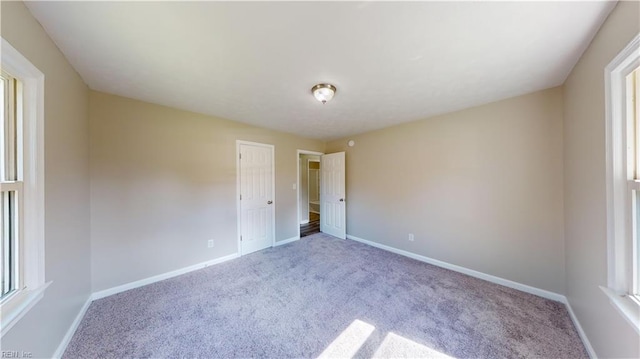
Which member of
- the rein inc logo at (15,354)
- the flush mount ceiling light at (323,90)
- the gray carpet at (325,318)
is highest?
the flush mount ceiling light at (323,90)

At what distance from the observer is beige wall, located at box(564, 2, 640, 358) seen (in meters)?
1.16

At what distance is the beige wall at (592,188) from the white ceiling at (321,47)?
16 centimetres

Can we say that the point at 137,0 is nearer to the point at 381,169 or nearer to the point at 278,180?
the point at 278,180

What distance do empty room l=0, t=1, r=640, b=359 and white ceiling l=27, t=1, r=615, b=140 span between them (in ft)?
0.05

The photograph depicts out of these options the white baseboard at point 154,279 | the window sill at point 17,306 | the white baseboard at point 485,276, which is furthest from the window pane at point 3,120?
the white baseboard at point 485,276

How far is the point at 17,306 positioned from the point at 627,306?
11.3ft

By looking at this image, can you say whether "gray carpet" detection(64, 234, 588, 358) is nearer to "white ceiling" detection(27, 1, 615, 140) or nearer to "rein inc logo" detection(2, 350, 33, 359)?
"rein inc logo" detection(2, 350, 33, 359)

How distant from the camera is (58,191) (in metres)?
1.54

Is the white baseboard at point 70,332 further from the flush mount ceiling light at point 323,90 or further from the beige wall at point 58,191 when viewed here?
the flush mount ceiling light at point 323,90

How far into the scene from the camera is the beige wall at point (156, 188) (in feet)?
7.38

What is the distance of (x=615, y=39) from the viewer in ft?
3.92

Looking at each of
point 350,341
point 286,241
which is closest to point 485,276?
point 350,341

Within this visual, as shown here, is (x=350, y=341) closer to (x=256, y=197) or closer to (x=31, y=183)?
(x=31, y=183)

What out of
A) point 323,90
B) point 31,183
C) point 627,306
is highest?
point 323,90
